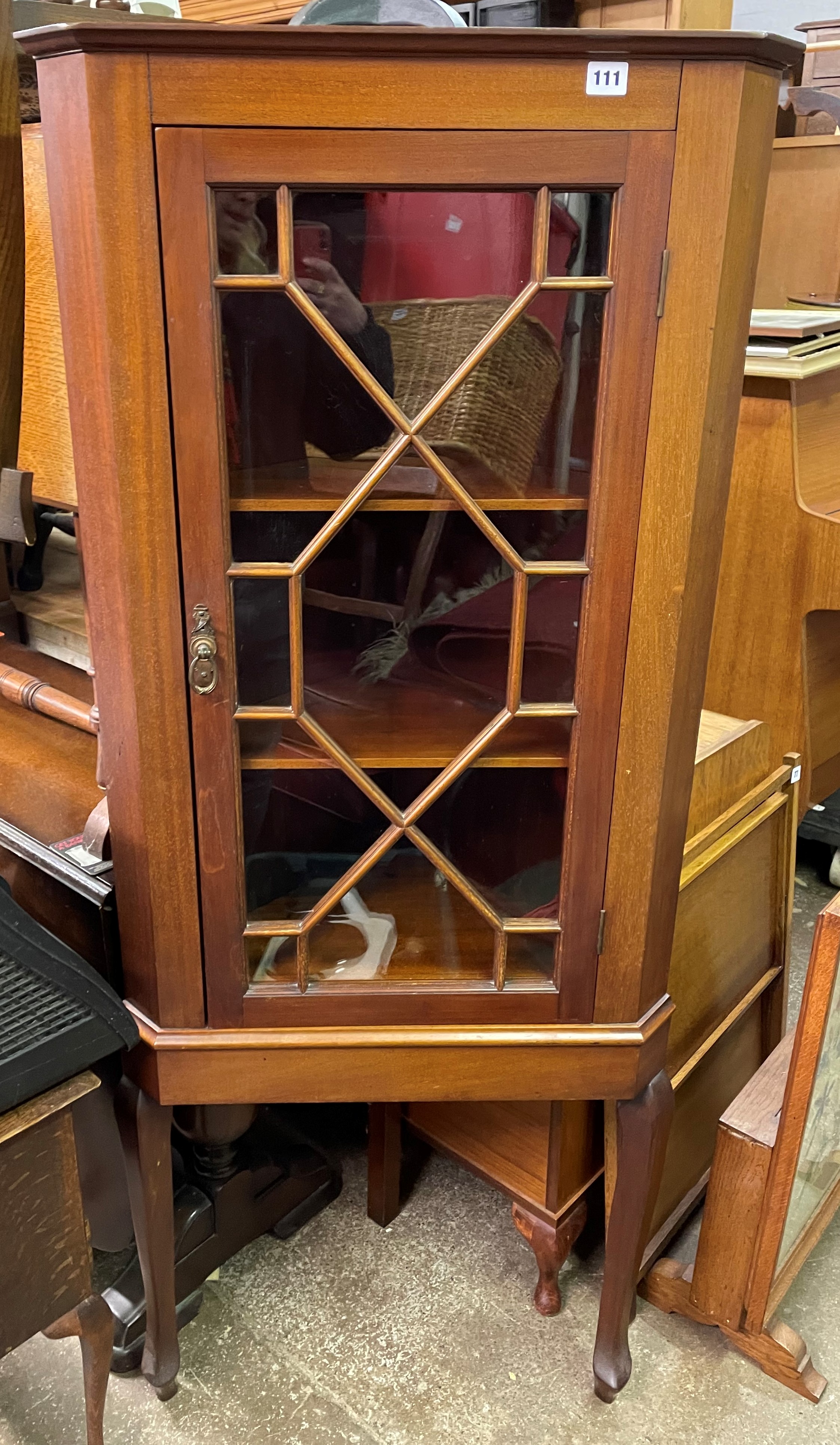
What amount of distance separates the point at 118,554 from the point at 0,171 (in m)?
0.41

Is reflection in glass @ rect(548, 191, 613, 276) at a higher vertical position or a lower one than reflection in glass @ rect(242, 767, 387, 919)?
higher

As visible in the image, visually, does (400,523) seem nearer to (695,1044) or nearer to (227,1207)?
(695,1044)

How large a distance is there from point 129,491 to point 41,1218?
0.61 metres

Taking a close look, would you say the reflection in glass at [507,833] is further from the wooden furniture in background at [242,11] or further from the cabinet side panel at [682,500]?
the wooden furniture in background at [242,11]

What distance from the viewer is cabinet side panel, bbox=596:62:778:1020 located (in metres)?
0.77

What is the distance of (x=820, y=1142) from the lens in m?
1.18

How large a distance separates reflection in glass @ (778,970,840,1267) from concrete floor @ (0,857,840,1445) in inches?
7.4

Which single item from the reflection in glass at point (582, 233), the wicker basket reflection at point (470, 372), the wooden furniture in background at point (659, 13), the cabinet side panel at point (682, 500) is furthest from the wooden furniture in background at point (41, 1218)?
the wooden furniture in background at point (659, 13)

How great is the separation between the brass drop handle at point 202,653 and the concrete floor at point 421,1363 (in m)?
0.90

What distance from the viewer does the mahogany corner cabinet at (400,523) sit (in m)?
0.75

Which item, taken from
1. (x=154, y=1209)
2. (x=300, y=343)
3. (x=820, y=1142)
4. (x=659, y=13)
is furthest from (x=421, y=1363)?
(x=659, y=13)

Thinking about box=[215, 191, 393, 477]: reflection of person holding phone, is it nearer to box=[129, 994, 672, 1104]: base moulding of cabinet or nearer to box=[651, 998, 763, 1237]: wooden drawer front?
box=[129, 994, 672, 1104]: base moulding of cabinet

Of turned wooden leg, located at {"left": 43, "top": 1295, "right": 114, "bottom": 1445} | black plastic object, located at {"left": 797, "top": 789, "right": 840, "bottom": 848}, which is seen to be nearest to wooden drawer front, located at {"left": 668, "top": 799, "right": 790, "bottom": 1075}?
turned wooden leg, located at {"left": 43, "top": 1295, "right": 114, "bottom": 1445}

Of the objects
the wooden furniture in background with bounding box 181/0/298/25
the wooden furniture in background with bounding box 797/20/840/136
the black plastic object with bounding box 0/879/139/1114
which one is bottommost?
the black plastic object with bounding box 0/879/139/1114
